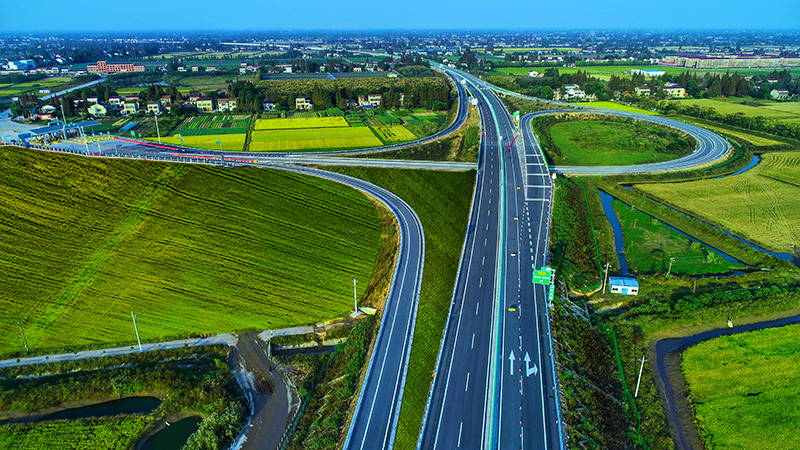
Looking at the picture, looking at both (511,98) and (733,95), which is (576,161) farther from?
(733,95)

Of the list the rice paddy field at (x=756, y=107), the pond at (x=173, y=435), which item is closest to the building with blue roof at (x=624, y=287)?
the pond at (x=173, y=435)

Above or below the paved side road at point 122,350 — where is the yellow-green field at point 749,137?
above

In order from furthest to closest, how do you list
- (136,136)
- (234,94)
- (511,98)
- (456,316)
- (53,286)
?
(511,98)
(234,94)
(136,136)
(53,286)
(456,316)

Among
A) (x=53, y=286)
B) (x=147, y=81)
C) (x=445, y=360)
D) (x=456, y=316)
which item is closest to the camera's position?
(x=445, y=360)

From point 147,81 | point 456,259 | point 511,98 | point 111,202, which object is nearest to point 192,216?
point 111,202

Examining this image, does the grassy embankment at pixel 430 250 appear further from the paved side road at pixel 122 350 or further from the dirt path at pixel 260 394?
the paved side road at pixel 122 350

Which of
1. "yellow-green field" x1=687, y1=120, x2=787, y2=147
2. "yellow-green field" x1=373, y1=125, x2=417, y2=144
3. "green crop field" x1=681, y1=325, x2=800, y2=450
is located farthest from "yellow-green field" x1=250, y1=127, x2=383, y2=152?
"yellow-green field" x1=687, y1=120, x2=787, y2=147

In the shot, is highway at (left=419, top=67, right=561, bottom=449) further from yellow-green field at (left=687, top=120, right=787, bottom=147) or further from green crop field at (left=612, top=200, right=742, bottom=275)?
yellow-green field at (left=687, top=120, right=787, bottom=147)
